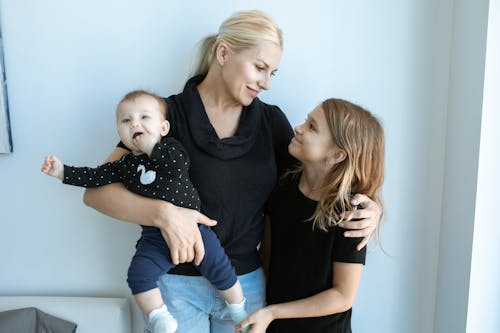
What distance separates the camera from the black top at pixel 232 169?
1270 millimetres

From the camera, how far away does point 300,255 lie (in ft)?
4.29

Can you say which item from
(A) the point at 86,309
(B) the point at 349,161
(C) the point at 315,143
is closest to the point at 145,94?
(C) the point at 315,143

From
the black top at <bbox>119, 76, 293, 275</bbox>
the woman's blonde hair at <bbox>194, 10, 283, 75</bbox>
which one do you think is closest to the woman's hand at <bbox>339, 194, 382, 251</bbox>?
the black top at <bbox>119, 76, 293, 275</bbox>

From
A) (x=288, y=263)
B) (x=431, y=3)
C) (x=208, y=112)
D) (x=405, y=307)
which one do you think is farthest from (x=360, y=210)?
(x=431, y=3)

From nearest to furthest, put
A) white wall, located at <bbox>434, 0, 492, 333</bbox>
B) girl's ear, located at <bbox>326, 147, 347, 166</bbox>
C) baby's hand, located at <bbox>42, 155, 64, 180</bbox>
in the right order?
baby's hand, located at <bbox>42, 155, 64, 180</bbox>, girl's ear, located at <bbox>326, 147, 347, 166</bbox>, white wall, located at <bbox>434, 0, 492, 333</bbox>

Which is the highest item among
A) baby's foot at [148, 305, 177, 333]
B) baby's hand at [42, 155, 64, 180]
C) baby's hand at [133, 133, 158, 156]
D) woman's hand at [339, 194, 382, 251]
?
baby's hand at [133, 133, 158, 156]

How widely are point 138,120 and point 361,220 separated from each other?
0.72 meters

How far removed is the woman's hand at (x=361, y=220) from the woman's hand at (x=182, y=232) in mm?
424

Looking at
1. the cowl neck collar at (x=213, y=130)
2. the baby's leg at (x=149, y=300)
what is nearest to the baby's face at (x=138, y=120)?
the cowl neck collar at (x=213, y=130)

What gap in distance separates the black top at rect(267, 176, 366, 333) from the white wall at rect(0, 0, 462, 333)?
372 millimetres

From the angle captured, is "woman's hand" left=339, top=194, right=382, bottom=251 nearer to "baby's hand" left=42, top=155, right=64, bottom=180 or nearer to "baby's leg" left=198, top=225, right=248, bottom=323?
"baby's leg" left=198, top=225, right=248, bottom=323

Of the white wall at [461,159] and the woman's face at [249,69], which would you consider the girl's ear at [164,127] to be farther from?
the white wall at [461,159]

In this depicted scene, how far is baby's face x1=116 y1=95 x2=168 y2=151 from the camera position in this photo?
120cm

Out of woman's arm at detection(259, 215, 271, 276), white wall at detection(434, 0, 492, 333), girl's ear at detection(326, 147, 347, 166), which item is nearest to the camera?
girl's ear at detection(326, 147, 347, 166)
